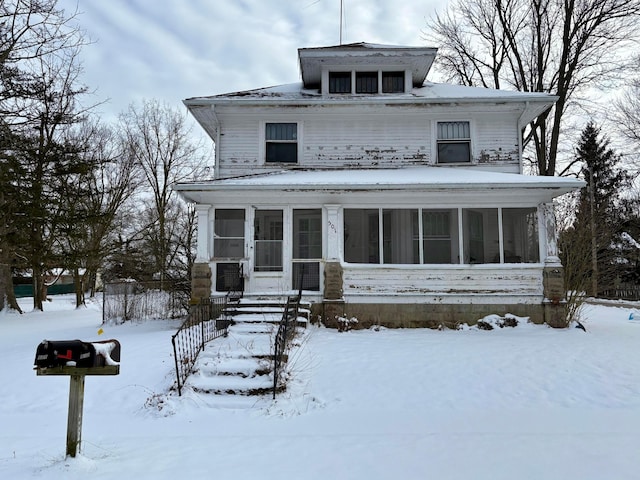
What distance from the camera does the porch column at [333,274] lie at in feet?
34.2

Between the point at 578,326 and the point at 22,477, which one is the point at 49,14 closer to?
the point at 22,477

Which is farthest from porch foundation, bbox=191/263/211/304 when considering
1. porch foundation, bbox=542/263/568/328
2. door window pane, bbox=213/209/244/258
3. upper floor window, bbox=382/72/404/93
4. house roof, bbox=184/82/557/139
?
porch foundation, bbox=542/263/568/328

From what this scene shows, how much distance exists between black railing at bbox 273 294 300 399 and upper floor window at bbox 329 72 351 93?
6.87 metres

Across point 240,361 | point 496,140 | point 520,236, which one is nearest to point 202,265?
point 240,361

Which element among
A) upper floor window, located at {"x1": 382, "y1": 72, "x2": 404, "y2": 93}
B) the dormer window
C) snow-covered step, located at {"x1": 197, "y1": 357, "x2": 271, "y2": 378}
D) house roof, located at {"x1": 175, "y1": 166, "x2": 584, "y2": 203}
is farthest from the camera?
upper floor window, located at {"x1": 382, "y1": 72, "x2": 404, "y2": 93}

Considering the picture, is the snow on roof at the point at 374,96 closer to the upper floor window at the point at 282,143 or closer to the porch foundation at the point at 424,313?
the upper floor window at the point at 282,143

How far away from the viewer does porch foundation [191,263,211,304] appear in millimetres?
10523

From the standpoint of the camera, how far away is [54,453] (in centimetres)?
432

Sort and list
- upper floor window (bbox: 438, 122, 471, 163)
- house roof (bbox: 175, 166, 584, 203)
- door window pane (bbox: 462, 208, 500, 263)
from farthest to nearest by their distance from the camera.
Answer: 1. upper floor window (bbox: 438, 122, 471, 163)
2. door window pane (bbox: 462, 208, 500, 263)
3. house roof (bbox: 175, 166, 584, 203)

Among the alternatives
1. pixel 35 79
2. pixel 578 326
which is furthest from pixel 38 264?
pixel 578 326

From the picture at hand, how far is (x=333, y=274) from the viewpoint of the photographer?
10.5 m

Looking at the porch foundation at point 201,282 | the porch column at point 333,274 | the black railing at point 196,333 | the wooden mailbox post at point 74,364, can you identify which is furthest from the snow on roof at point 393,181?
the wooden mailbox post at point 74,364

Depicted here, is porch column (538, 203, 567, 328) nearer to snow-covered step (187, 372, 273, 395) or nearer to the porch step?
the porch step

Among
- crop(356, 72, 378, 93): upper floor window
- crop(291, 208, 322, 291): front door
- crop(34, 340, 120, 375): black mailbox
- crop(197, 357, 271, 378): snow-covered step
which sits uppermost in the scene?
crop(356, 72, 378, 93): upper floor window
